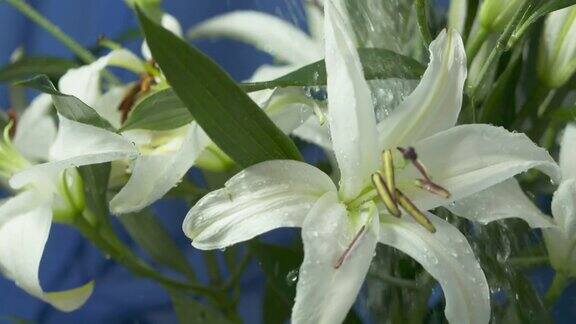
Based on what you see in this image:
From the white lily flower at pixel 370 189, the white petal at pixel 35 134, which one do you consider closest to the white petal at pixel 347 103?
the white lily flower at pixel 370 189

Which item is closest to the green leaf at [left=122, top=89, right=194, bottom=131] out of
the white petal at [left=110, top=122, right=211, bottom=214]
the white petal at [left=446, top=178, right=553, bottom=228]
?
the white petal at [left=110, top=122, right=211, bottom=214]

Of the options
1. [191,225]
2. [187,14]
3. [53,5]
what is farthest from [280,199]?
[53,5]

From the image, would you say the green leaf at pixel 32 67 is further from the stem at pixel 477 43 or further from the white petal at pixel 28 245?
the stem at pixel 477 43

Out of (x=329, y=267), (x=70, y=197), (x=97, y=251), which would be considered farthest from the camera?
(x=97, y=251)

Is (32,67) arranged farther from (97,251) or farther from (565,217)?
(565,217)

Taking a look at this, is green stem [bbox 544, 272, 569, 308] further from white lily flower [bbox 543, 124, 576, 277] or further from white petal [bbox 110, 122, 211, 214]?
white petal [bbox 110, 122, 211, 214]

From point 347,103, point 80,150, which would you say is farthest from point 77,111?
point 347,103
